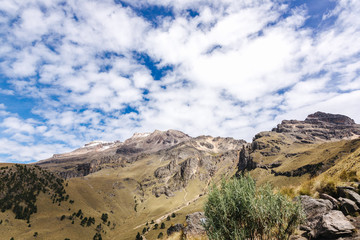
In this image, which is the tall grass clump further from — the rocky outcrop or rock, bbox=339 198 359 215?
rock, bbox=339 198 359 215

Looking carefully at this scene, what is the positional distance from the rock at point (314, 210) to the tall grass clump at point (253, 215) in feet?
8.98

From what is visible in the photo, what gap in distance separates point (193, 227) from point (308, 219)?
1314cm

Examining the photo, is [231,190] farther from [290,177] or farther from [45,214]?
[45,214]

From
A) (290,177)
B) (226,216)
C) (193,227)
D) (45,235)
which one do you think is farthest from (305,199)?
(45,235)

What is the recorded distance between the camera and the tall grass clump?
11.1 meters

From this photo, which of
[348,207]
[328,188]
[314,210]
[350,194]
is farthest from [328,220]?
[328,188]

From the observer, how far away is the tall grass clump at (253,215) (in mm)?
11109

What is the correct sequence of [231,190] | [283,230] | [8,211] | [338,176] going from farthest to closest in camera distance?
[8,211], [338,176], [231,190], [283,230]

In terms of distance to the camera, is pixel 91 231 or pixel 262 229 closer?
pixel 262 229

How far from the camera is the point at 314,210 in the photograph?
1394 centimetres

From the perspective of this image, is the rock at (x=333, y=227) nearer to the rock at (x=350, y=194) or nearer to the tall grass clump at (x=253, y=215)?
the tall grass clump at (x=253, y=215)

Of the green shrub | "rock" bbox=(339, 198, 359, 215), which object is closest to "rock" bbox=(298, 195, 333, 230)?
"rock" bbox=(339, 198, 359, 215)

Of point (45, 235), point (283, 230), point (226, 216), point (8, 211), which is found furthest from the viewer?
point (8, 211)

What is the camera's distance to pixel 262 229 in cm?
1132
